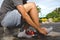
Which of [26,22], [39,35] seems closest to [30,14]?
[26,22]

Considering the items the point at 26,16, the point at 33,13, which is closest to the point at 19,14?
the point at 26,16

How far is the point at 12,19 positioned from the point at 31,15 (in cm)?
37

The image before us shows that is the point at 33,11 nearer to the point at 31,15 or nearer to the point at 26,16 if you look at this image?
the point at 31,15

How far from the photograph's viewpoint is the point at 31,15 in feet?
14.0

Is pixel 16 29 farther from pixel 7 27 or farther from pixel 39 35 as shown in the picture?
pixel 39 35

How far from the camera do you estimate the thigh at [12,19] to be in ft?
13.8

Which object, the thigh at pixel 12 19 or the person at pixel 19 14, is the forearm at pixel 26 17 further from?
the thigh at pixel 12 19

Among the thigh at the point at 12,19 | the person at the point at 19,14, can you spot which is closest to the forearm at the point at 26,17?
the person at the point at 19,14

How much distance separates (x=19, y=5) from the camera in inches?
164

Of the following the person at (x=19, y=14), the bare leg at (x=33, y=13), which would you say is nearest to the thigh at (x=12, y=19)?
the person at (x=19, y=14)

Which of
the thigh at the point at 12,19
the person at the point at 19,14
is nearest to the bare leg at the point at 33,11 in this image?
the person at the point at 19,14

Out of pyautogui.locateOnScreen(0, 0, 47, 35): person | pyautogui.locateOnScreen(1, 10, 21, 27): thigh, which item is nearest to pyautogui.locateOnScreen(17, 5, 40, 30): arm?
pyautogui.locateOnScreen(0, 0, 47, 35): person

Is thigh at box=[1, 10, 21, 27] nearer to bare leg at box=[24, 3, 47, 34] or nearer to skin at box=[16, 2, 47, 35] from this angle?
skin at box=[16, 2, 47, 35]

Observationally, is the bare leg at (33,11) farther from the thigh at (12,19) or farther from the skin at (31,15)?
the thigh at (12,19)
